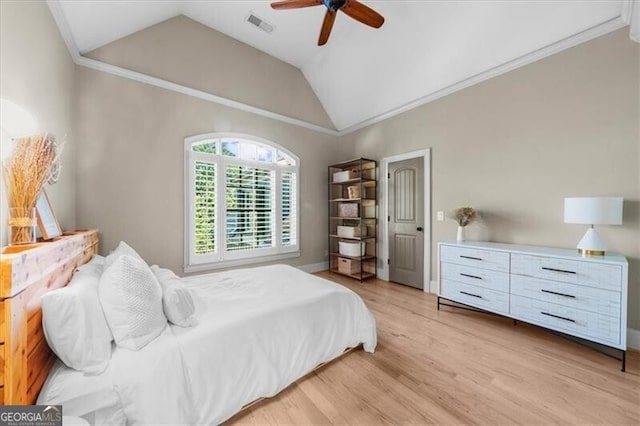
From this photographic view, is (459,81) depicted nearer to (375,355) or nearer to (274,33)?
(274,33)

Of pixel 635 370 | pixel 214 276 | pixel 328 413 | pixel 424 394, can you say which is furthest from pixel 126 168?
pixel 635 370

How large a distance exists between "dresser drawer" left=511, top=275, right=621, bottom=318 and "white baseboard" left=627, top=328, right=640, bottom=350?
23.5 inches

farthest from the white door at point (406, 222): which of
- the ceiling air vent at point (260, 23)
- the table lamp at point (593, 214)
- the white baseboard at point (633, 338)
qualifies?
the ceiling air vent at point (260, 23)

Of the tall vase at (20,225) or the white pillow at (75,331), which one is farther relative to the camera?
the tall vase at (20,225)

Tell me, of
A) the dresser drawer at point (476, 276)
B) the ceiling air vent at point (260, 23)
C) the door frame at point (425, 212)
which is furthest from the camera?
the door frame at point (425, 212)

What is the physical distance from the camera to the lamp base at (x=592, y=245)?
6.72 feet

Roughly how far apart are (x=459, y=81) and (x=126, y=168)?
14.6 ft

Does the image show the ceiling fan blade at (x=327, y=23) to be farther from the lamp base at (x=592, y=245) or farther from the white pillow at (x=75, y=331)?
the lamp base at (x=592, y=245)

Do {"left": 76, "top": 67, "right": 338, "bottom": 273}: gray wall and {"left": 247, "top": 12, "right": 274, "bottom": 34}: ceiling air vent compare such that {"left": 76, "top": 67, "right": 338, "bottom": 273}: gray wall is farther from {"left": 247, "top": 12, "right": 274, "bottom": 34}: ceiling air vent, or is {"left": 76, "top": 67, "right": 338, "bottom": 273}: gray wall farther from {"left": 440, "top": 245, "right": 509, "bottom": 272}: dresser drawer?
{"left": 440, "top": 245, "right": 509, "bottom": 272}: dresser drawer

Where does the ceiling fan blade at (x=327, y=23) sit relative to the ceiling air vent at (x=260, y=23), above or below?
below

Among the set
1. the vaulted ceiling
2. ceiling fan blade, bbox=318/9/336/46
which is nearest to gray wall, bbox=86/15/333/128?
the vaulted ceiling

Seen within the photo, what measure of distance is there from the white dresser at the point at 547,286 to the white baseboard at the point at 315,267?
7.89ft

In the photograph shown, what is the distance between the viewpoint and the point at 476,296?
2.65 metres

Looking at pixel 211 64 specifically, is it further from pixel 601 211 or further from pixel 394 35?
pixel 601 211
